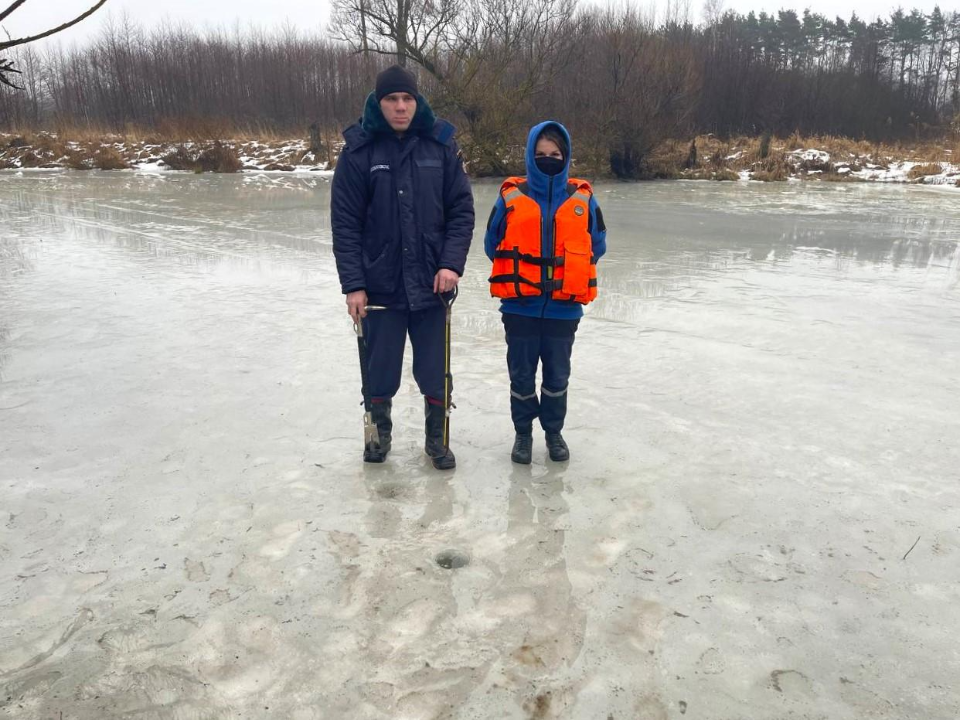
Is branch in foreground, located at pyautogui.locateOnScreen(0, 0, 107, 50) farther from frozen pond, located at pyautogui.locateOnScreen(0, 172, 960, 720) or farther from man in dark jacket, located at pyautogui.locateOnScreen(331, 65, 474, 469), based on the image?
frozen pond, located at pyautogui.locateOnScreen(0, 172, 960, 720)

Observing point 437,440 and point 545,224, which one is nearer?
point 545,224

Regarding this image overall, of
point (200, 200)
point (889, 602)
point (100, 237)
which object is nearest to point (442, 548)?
point (889, 602)

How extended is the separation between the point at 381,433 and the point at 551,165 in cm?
155

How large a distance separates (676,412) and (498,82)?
17.6 m

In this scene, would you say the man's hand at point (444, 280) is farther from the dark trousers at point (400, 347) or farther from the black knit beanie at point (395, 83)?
the black knit beanie at point (395, 83)

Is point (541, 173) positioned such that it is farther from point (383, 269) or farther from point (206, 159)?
point (206, 159)

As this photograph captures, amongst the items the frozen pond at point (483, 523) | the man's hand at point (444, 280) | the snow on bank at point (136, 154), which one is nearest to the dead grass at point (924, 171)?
the frozen pond at point (483, 523)

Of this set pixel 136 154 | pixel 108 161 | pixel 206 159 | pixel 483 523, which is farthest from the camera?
pixel 136 154

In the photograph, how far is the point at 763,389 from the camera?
4.41m

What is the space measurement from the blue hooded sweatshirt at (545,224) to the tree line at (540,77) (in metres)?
17.1

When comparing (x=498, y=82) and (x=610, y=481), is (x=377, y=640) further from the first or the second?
(x=498, y=82)

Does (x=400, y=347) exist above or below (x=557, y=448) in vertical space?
above

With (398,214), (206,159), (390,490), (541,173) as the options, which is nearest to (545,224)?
(541,173)

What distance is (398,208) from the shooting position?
324cm
